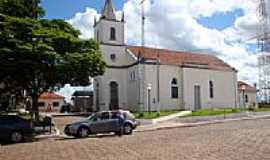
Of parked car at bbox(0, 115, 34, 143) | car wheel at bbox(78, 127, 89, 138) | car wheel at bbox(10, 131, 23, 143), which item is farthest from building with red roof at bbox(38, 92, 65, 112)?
car wheel at bbox(10, 131, 23, 143)

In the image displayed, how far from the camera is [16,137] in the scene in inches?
830

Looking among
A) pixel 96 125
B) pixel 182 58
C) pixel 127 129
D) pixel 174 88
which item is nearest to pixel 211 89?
pixel 182 58

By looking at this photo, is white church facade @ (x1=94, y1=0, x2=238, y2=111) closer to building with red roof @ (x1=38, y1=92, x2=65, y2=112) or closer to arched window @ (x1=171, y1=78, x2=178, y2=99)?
arched window @ (x1=171, y1=78, x2=178, y2=99)

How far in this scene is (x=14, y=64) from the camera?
845 inches

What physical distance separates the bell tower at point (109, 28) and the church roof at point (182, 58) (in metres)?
2.47

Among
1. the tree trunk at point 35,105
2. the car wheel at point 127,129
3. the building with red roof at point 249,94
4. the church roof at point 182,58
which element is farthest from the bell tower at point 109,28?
the car wheel at point 127,129

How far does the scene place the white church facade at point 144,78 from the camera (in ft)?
155

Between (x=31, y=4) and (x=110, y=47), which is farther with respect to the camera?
(x=110, y=47)

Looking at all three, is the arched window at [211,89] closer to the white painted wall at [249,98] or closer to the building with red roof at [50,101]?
the white painted wall at [249,98]

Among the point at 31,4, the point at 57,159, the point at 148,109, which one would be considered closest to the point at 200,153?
the point at 57,159

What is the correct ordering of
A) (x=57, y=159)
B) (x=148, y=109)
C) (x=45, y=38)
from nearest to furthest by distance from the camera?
(x=57, y=159) < (x=45, y=38) < (x=148, y=109)

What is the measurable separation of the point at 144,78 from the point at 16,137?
27.1 m

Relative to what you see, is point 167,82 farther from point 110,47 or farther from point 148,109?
point 110,47

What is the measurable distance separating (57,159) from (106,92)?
36.2 metres
